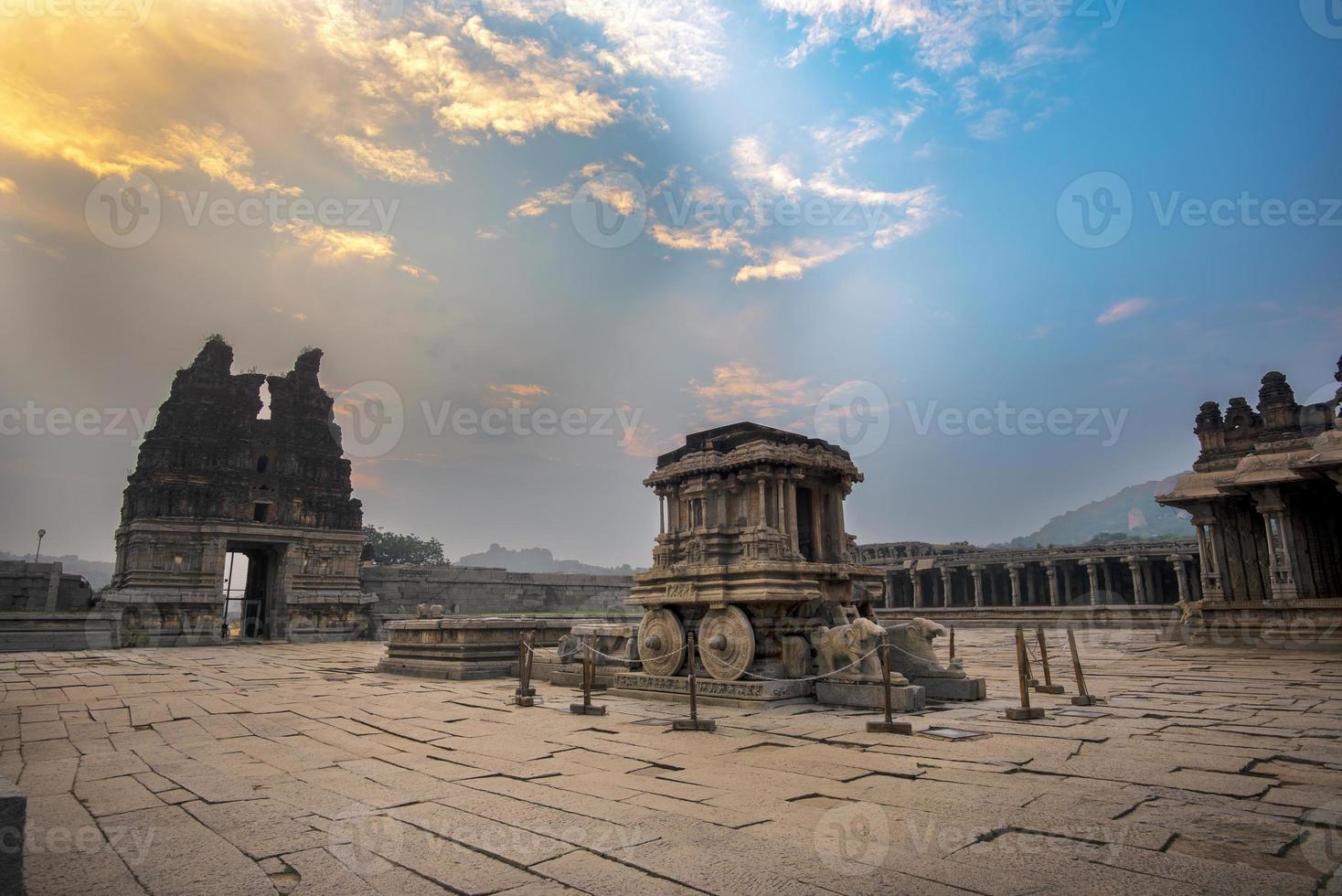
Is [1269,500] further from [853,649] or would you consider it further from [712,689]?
[712,689]

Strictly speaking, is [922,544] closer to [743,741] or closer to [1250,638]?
[1250,638]

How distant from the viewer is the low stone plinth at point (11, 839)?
2.67m

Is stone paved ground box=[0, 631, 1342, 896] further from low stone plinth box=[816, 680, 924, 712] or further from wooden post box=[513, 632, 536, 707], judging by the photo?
wooden post box=[513, 632, 536, 707]

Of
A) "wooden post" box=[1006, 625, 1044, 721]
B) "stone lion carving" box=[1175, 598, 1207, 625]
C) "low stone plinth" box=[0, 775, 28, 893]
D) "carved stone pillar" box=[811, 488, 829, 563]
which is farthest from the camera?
"stone lion carving" box=[1175, 598, 1207, 625]

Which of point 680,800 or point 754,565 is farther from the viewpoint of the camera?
point 754,565

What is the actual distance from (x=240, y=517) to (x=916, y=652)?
97.3ft

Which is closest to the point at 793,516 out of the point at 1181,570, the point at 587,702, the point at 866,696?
the point at 866,696

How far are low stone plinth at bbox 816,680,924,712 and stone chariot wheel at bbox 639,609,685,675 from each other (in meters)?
2.23

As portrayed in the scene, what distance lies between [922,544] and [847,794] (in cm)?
4779

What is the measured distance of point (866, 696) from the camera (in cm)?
904

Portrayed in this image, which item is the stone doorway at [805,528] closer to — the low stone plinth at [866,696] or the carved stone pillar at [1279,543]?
the low stone plinth at [866,696]

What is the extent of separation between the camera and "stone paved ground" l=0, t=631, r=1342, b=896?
3.61 metres

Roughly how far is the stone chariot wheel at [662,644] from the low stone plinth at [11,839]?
8483 mm

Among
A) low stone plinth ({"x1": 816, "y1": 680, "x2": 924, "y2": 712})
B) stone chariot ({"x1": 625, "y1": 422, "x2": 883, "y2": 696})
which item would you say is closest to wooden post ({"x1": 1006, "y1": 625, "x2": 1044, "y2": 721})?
low stone plinth ({"x1": 816, "y1": 680, "x2": 924, "y2": 712})
